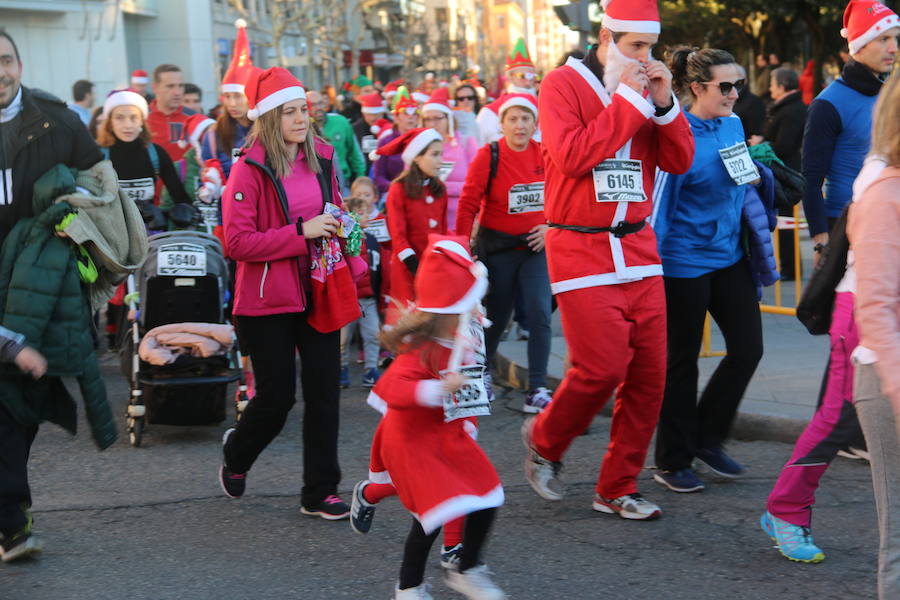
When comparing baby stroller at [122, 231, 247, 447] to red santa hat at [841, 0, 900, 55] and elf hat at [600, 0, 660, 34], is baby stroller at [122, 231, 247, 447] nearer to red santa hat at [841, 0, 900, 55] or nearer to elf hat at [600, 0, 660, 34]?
elf hat at [600, 0, 660, 34]

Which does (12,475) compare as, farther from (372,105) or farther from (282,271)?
(372,105)

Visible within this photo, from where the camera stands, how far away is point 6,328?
4.61m

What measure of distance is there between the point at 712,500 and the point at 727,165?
4.98ft

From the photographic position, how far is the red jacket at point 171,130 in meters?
11.1

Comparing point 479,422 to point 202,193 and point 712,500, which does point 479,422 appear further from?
point 202,193

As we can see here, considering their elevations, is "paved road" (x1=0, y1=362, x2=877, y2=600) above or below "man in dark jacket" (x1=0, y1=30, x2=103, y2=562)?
below

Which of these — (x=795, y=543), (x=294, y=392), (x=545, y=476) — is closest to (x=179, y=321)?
(x=294, y=392)

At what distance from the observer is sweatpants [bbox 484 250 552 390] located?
7418 mm

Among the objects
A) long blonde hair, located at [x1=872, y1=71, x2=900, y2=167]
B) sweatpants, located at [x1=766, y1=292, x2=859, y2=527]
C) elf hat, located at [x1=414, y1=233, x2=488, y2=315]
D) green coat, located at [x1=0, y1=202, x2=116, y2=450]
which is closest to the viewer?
long blonde hair, located at [x1=872, y1=71, x2=900, y2=167]

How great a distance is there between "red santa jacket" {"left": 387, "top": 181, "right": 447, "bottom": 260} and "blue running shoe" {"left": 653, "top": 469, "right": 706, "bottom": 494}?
291 cm

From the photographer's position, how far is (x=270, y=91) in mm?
5266

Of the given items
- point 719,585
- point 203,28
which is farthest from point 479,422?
point 203,28

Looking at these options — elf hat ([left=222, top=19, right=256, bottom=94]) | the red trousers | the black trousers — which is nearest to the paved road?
the black trousers

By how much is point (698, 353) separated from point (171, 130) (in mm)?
7104
